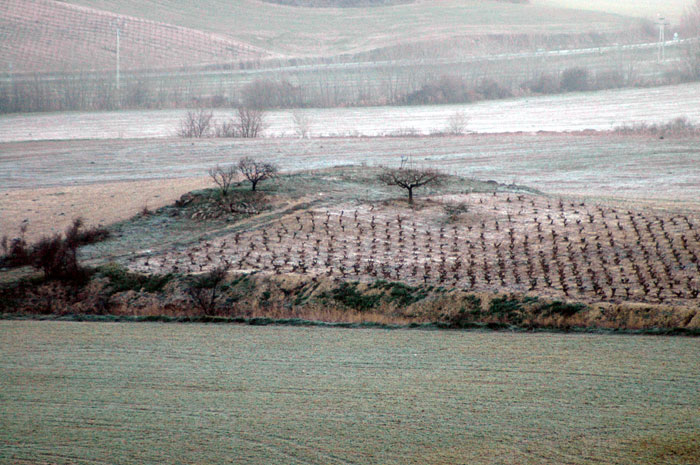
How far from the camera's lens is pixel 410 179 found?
2267 centimetres

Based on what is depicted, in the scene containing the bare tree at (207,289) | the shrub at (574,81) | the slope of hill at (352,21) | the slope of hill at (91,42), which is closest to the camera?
the bare tree at (207,289)

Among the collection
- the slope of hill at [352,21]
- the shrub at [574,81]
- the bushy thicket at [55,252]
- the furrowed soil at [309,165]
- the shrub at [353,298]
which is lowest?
the shrub at [353,298]

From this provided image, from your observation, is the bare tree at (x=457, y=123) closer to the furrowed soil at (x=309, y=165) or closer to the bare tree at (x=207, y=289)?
the furrowed soil at (x=309, y=165)

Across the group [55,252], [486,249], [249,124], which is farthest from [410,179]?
[249,124]

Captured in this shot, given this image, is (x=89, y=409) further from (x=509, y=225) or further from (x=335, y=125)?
(x=335, y=125)

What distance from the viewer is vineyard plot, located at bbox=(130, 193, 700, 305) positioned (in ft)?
47.4

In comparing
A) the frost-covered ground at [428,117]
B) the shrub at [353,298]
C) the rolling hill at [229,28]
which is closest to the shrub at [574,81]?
the frost-covered ground at [428,117]

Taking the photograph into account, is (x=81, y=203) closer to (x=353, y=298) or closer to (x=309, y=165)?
(x=309, y=165)

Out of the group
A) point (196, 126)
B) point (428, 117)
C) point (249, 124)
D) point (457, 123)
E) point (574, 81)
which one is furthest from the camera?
point (574, 81)

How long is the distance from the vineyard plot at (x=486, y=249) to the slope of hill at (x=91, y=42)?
206 ft

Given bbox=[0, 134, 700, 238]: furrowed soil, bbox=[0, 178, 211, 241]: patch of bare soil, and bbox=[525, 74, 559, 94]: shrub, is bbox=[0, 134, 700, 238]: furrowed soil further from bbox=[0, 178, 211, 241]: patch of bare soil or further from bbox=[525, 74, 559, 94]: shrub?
bbox=[525, 74, 559, 94]: shrub

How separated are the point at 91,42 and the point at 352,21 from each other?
3610cm

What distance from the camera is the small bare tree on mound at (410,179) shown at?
72.4ft

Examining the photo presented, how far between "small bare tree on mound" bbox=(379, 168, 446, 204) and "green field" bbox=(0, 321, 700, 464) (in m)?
11.2
